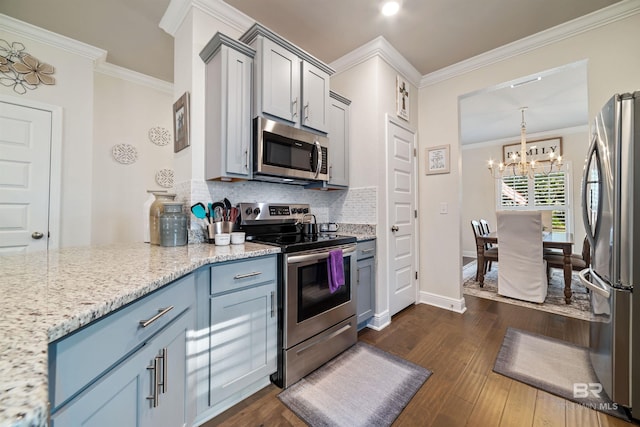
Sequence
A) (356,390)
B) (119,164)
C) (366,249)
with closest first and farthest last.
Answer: (356,390) < (366,249) < (119,164)

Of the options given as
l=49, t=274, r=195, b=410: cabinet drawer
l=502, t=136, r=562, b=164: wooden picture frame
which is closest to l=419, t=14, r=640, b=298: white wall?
l=49, t=274, r=195, b=410: cabinet drawer

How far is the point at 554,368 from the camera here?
5.96 feet

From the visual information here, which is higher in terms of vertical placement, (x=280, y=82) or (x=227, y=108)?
(x=280, y=82)

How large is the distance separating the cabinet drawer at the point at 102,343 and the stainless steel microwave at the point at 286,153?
1.12m

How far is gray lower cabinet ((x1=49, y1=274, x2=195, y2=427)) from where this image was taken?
60 centimetres

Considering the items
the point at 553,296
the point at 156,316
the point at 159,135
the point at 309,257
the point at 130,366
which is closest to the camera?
the point at 130,366

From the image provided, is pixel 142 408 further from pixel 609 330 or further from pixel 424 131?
pixel 424 131

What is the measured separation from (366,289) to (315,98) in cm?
182

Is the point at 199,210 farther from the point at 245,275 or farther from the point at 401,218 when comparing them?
the point at 401,218

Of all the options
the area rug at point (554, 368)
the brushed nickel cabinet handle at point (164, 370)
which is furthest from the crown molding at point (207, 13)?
the area rug at point (554, 368)

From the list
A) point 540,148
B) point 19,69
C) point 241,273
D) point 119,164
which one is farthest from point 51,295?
point 540,148

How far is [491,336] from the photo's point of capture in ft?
7.47

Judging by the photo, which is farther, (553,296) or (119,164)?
(553,296)

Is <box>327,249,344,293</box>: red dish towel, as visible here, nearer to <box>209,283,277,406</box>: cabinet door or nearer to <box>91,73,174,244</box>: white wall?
<box>209,283,277,406</box>: cabinet door
